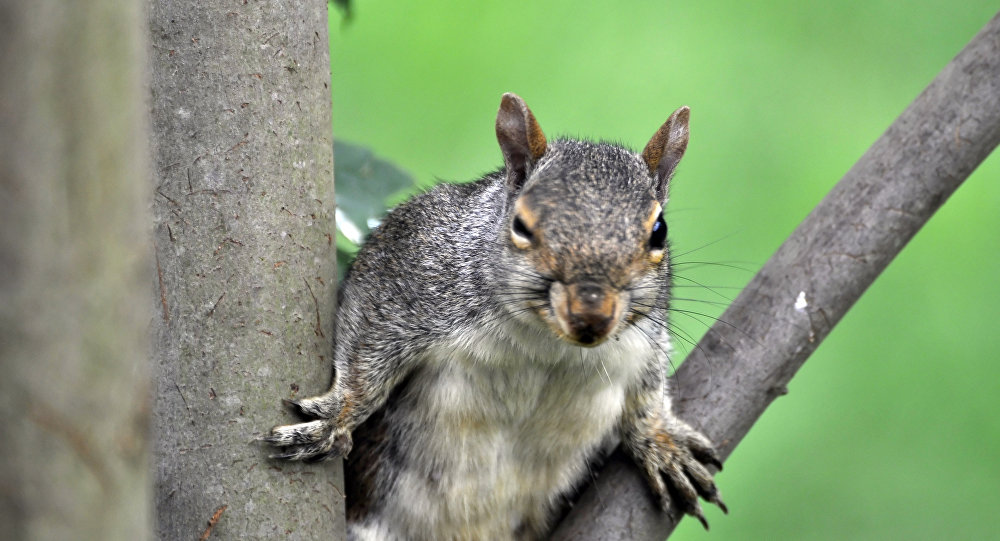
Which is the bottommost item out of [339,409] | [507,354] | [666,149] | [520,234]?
[339,409]

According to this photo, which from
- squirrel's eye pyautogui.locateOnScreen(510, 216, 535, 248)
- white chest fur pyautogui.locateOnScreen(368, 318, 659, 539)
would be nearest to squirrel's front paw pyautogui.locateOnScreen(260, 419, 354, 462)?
white chest fur pyautogui.locateOnScreen(368, 318, 659, 539)

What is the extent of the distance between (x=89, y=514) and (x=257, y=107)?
0.61 meters

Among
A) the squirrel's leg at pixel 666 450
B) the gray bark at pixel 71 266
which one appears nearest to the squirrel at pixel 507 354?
the squirrel's leg at pixel 666 450

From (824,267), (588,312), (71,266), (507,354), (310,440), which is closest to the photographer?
(71,266)

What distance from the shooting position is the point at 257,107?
999 mm

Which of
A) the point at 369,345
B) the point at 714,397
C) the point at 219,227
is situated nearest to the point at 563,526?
the point at 714,397

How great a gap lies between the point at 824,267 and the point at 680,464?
1.00 feet

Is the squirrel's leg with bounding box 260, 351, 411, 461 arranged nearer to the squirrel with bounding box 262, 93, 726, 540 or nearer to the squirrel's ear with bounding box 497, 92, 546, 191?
the squirrel with bounding box 262, 93, 726, 540

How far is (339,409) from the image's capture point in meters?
1.11

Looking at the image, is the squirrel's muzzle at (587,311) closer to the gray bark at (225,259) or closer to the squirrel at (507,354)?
Result: the squirrel at (507,354)

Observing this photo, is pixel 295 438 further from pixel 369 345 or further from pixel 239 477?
pixel 369 345

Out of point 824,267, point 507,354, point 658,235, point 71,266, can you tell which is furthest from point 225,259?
point 824,267

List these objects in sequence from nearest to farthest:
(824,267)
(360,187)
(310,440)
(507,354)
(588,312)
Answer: (588,312) < (310,440) < (507,354) < (824,267) < (360,187)

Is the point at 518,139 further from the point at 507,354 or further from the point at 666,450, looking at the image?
the point at 666,450
